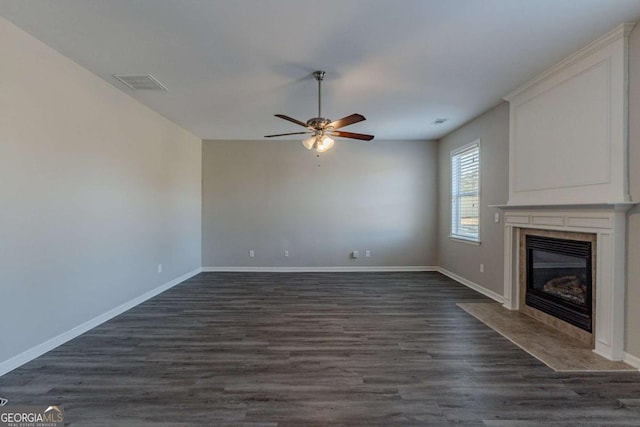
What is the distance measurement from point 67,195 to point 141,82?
146 cm

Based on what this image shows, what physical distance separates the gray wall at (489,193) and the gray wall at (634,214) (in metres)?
1.58

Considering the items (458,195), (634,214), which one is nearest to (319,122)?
(634,214)

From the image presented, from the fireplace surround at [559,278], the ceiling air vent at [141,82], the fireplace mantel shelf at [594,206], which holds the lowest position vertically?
the fireplace surround at [559,278]

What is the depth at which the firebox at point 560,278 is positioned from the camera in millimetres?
2840

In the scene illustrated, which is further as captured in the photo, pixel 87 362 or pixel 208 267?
pixel 208 267

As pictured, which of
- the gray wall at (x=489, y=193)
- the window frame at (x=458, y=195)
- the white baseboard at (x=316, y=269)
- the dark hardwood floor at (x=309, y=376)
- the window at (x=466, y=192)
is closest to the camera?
the dark hardwood floor at (x=309, y=376)

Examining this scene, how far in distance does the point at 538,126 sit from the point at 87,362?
503 centimetres

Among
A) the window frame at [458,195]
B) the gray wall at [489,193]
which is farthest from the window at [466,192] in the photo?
the gray wall at [489,193]

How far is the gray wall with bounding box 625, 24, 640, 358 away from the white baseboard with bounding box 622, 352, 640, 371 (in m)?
0.03

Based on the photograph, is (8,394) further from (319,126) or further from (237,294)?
(319,126)

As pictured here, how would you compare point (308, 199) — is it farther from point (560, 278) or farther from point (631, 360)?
point (631, 360)

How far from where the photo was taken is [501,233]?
163 inches

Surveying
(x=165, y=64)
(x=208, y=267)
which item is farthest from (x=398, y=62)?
(x=208, y=267)

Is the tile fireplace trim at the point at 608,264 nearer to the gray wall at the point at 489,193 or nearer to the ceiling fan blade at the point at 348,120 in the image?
the gray wall at the point at 489,193
